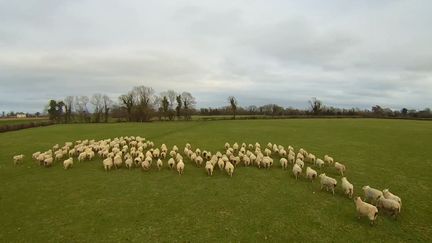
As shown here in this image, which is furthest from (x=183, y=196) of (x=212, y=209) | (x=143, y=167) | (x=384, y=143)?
(x=384, y=143)

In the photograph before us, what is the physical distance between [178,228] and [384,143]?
32619 millimetres

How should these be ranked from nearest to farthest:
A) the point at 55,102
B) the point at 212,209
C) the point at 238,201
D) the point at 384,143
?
the point at 212,209
the point at 238,201
the point at 384,143
the point at 55,102

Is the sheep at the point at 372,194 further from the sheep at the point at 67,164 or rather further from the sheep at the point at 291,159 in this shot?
the sheep at the point at 67,164

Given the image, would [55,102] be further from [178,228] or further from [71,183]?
[178,228]

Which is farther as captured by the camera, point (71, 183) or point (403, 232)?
point (71, 183)

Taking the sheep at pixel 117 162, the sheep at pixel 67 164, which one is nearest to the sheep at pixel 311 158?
the sheep at pixel 117 162

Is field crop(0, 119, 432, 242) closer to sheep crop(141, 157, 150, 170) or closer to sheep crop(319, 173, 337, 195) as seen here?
sheep crop(319, 173, 337, 195)

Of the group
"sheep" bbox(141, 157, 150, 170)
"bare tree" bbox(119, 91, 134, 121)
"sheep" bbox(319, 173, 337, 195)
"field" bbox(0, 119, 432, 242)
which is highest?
"bare tree" bbox(119, 91, 134, 121)

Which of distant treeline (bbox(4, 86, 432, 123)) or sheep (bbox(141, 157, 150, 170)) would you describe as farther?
distant treeline (bbox(4, 86, 432, 123))

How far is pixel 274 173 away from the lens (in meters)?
21.7

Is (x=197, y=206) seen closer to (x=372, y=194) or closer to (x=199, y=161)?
(x=199, y=161)

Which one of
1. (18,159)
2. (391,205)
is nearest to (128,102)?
(18,159)

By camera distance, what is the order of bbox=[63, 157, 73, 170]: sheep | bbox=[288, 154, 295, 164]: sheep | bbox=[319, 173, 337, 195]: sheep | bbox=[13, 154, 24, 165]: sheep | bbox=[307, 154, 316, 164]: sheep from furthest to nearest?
bbox=[13, 154, 24, 165]: sheep → bbox=[307, 154, 316, 164]: sheep → bbox=[288, 154, 295, 164]: sheep → bbox=[63, 157, 73, 170]: sheep → bbox=[319, 173, 337, 195]: sheep

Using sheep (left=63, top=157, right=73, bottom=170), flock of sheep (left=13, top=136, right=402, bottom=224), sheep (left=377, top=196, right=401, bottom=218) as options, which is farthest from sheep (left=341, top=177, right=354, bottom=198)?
sheep (left=63, top=157, right=73, bottom=170)
